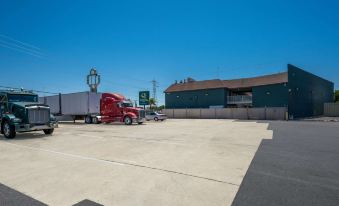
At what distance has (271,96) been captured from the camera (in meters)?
41.8

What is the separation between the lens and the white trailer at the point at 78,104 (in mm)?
26272

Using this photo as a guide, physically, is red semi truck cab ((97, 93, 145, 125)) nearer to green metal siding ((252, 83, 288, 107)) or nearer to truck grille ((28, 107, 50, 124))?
truck grille ((28, 107, 50, 124))

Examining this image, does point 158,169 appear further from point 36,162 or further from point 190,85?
point 190,85

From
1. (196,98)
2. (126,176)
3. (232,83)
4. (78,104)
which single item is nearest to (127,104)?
(78,104)

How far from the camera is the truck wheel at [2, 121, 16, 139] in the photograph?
41.7 feet

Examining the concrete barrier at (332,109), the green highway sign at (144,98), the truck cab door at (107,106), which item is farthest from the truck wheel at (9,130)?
the concrete barrier at (332,109)

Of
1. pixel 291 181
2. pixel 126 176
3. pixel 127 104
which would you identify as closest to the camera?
pixel 291 181

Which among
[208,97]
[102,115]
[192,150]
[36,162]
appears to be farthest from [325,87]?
[36,162]

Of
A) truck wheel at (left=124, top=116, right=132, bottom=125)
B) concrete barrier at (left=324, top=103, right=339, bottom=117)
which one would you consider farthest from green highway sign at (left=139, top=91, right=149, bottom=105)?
concrete barrier at (left=324, top=103, right=339, bottom=117)

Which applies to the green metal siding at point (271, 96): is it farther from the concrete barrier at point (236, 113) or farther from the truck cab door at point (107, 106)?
the truck cab door at point (107, 106)

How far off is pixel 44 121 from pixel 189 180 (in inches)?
467

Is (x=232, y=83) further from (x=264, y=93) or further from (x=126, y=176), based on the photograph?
(x=126, y=176)

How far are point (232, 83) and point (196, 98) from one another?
30.9 ft

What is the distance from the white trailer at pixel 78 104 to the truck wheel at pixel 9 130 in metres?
13.1
